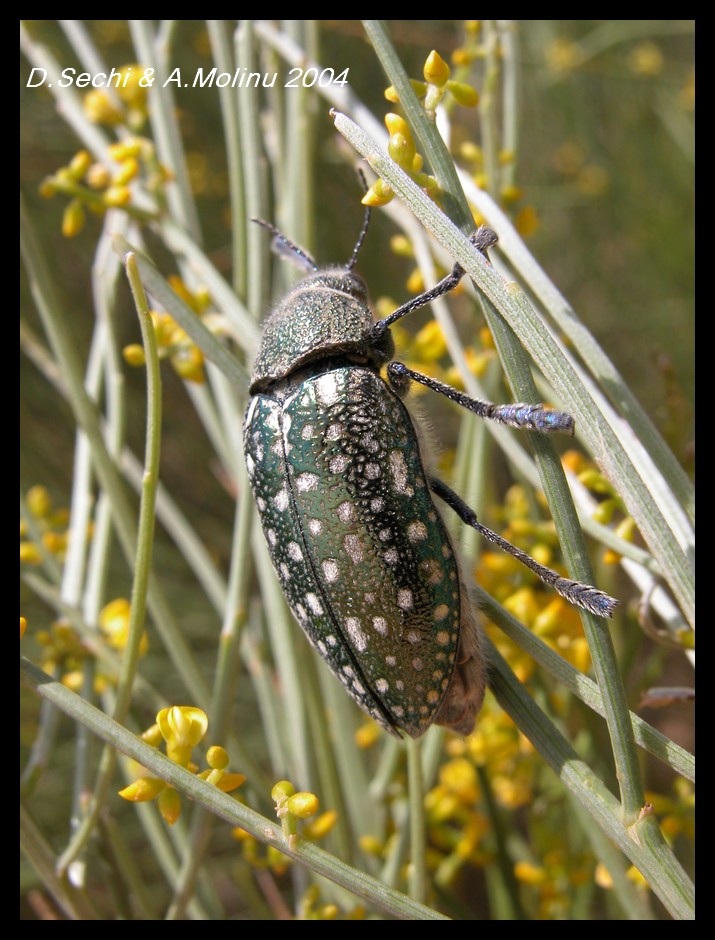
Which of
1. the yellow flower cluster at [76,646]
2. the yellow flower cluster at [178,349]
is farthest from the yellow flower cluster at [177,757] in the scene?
the yellow flower cluster at [178,349]

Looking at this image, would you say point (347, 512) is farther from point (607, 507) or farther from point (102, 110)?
point (102, 110)

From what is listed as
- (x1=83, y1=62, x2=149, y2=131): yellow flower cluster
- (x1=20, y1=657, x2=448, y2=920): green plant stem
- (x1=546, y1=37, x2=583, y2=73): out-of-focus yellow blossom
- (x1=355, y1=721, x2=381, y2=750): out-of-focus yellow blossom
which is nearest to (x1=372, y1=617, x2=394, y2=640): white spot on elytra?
(x1=20, y1=657, x2=448, y2=920): green plant stem

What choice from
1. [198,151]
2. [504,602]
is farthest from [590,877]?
[198,151]

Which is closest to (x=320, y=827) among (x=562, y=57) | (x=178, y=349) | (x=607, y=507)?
(x=607, y=507)

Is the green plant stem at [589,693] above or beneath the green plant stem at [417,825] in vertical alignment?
above

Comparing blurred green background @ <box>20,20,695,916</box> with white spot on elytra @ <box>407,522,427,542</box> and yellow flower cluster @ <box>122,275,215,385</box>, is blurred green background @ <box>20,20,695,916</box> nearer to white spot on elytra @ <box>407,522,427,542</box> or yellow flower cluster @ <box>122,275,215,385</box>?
yellow flower cluster @ <box>122,275,215,385</box>

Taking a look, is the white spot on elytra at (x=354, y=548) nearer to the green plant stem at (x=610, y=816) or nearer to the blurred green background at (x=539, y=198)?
the green plant stem at (x=610, y=816)

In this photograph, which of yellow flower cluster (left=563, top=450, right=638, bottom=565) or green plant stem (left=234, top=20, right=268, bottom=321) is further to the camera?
green plant stem (left=234, top=20, right=268, bottom=321)
